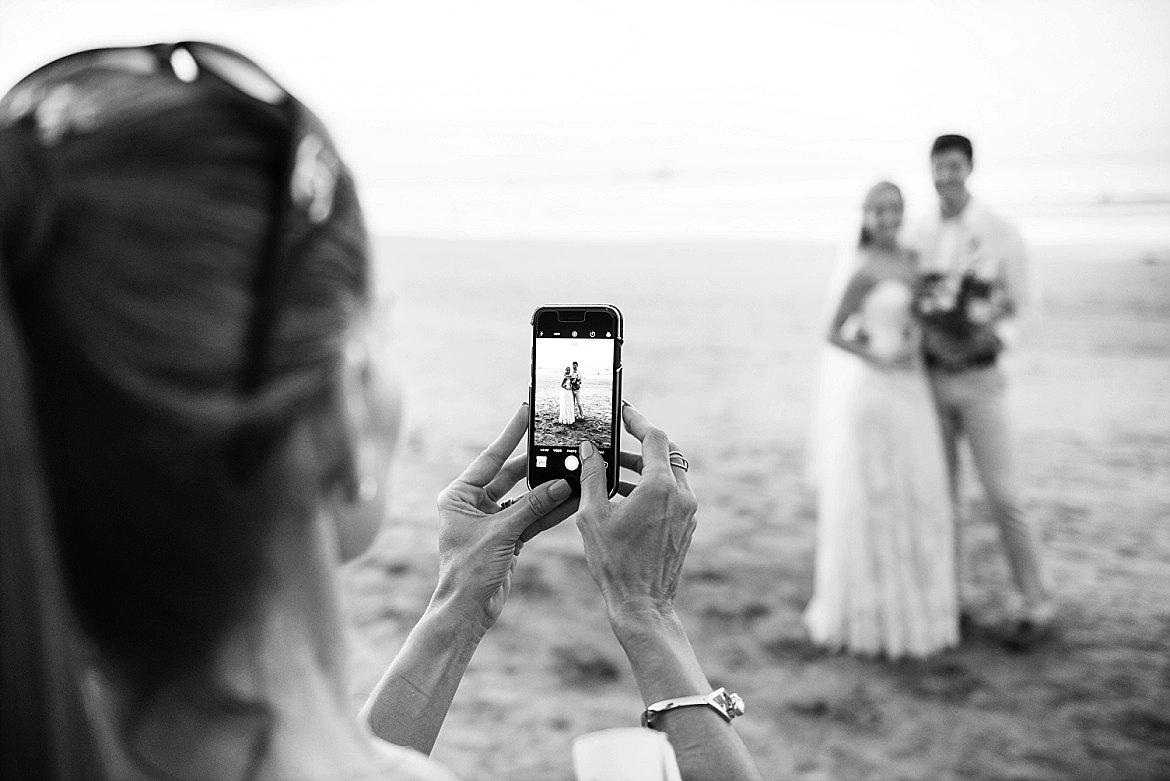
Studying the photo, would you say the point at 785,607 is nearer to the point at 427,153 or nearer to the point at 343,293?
the point at 343,293

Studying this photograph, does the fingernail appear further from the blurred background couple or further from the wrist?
the blurred background couple

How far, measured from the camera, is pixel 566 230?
31.5 ft

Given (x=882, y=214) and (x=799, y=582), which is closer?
(x=882, y=214)

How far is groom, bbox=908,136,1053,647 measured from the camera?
283cm

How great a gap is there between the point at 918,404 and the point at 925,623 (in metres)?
0.64

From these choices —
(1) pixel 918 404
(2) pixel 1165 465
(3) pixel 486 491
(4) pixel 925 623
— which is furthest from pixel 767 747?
(2) pixel 1165 465

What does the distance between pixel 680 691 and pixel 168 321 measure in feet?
1.59

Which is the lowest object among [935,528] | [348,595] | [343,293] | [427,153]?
[348,595]

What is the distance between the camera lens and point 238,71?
0.47 m

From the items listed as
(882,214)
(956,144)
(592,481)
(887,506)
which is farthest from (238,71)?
(956,144)

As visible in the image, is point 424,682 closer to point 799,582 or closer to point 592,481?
point 592,481

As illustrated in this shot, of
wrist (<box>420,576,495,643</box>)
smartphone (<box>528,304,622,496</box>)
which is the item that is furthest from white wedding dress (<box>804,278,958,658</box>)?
wrist (<box>420,576,495,643</box>)

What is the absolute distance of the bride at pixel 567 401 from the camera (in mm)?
1059

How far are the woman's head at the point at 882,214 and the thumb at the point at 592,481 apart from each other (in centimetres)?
215
